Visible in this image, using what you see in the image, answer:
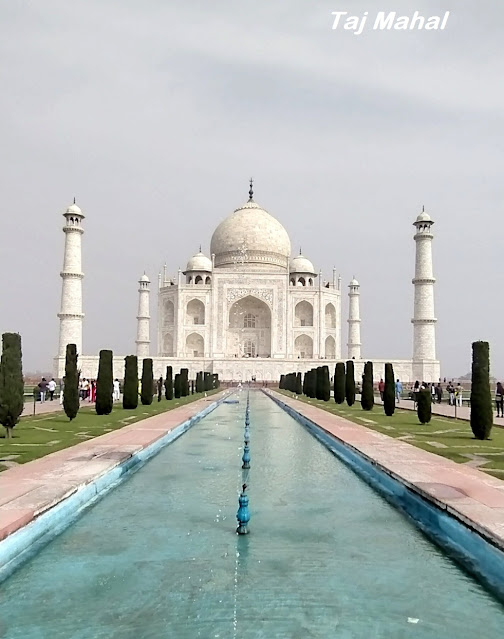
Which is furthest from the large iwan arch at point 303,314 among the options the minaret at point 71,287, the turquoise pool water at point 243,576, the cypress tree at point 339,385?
the turquoise pool water at point 243,576

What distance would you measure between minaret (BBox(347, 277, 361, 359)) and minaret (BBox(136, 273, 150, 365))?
45.0 ft

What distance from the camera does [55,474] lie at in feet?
17.5

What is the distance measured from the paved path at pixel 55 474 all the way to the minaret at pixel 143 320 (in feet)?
106

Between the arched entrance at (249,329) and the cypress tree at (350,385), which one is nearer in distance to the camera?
the cypress tree at (350,385)

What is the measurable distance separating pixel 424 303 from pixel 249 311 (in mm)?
12694

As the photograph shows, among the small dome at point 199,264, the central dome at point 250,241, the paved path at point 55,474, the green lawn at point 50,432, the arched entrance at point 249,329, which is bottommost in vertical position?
the green lawn at point 50,432

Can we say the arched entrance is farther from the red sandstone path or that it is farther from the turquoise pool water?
the turquoise pool water

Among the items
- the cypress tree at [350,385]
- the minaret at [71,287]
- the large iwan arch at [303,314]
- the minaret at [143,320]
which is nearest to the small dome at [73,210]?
the minaret at [71,287]

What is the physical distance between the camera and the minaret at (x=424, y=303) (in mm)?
34125

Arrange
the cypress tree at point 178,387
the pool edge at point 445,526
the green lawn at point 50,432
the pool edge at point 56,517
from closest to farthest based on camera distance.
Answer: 1. the pool edge at point 445,526
2. the pool edge at point 56,517
3. the green lawn at point 50,432
4. the cypress tree at point 178,387

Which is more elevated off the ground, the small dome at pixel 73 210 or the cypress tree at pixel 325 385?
the small dome at pixel 73 210

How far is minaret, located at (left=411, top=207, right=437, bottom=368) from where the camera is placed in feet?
112

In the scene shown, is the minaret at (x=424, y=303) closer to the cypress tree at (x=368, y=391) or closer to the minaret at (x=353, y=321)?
the minaret at (x=353, y=321)

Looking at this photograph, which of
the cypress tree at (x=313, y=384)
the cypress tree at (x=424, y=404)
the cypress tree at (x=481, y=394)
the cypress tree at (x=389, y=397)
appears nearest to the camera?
the cypress tree at (x=481, y=394)
